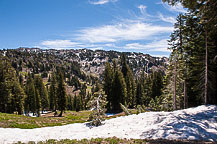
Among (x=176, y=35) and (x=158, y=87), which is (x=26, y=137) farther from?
(x=158, y=87)

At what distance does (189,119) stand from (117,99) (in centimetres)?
3476

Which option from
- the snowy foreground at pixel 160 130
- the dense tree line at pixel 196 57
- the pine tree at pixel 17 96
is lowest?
the pine tree at pixel 17 96

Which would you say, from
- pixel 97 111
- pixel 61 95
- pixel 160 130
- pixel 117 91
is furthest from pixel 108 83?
pixel 160 130

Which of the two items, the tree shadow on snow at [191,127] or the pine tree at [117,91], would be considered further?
the pine tree at [117,91]

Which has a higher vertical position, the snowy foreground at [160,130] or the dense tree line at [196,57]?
the dense tree line at [196,57]

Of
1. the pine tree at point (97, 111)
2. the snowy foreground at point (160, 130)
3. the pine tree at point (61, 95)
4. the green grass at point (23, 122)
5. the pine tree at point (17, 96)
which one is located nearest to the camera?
the snowy foreground at point (160, 130)

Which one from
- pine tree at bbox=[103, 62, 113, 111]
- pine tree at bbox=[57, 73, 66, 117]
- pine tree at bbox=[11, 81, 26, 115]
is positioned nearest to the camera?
pine tree at bbox=[11, 81, 26, 115]

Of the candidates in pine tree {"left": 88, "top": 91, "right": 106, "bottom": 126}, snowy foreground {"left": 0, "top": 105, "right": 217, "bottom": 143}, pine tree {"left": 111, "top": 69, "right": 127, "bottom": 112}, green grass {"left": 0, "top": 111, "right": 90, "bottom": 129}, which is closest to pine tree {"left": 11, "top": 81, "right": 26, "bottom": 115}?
green grass {"left": 0, "top": 111, "right": 90, "bottom": 129}

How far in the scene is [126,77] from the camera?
5962 centimetres

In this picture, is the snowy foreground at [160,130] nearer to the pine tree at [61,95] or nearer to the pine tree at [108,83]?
the pine tree at [61,95]

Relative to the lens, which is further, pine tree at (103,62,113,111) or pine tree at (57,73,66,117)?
pine tree at (103,62,113,111)

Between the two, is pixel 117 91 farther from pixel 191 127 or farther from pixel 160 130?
pixel 191 127

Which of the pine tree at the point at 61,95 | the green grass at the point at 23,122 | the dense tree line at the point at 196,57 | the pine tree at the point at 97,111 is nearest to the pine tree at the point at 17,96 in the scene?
the pine tree at the point at 61,95

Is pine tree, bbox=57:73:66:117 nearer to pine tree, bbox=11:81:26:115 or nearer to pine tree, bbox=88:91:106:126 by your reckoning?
pine tree, bbox=11:81:26:115
